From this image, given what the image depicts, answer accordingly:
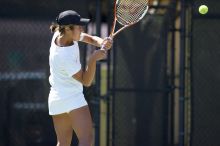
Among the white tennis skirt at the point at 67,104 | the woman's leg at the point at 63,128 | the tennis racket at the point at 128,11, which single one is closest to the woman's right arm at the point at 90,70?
the white tennis skirt at the point at 67,104

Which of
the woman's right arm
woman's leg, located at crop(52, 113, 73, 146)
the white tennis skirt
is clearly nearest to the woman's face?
the woman's right arm

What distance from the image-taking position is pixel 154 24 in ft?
27.4

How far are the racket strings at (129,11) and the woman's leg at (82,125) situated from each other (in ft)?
4.11

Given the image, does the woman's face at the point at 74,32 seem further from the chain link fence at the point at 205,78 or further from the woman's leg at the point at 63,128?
the chain link fence at the point at 205,78

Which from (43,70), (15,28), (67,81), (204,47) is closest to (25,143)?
(43,70)

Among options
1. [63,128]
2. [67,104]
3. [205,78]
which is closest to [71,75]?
[67,104]

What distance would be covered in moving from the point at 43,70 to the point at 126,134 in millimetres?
1347

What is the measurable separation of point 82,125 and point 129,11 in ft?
4.90

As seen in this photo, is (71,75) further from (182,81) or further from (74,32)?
(182,81)

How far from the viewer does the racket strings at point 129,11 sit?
6.51m

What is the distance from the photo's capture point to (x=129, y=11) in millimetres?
6543

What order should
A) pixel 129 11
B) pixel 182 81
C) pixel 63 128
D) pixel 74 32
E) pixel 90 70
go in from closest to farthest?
pixel 90 70
pixel 74 32
pixel 63 128
pixel 129 11
pixel 182 81

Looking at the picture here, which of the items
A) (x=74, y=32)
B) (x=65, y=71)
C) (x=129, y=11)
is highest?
(x=129, y=11)

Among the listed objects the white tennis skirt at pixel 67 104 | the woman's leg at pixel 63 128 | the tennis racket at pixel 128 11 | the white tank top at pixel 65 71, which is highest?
the tennis racket at pixel 128 11
